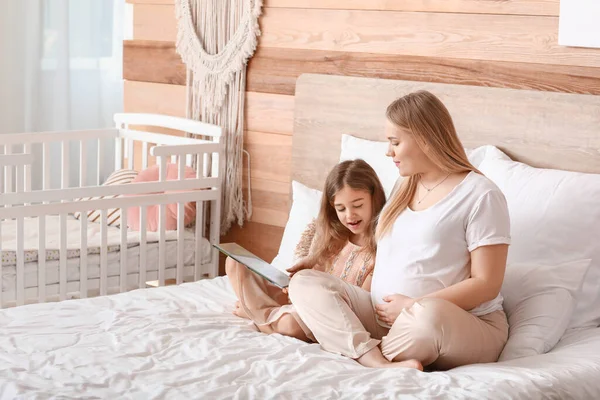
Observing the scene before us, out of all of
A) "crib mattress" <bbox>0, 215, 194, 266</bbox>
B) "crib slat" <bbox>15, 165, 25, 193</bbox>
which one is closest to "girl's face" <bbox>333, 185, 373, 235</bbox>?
"crib mattress" <bbox>0, 215, 194, 266</bbox>

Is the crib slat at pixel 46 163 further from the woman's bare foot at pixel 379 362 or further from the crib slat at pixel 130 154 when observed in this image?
the woman's bare foot at pixel 379 362

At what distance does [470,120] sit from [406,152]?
24.7 inches

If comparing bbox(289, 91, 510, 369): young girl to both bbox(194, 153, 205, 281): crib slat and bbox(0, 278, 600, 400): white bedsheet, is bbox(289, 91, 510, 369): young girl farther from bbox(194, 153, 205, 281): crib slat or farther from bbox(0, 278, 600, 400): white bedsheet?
bbox(194, 153, 205, 281): crib slat

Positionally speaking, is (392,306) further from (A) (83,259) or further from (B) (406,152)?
(A) (83,259)

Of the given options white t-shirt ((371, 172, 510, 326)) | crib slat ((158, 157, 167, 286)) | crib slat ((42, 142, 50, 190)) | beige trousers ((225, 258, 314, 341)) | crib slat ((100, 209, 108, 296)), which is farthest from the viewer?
crib slat ((42, 142, 50, 190))

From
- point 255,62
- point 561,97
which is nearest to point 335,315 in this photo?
point 561,97

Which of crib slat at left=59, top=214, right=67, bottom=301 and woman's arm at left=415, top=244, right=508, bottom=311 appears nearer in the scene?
woman's arm at left=415, top=244, right=508, bottom=311

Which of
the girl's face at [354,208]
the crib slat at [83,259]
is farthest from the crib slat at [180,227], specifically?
the girl's face at [354,208]

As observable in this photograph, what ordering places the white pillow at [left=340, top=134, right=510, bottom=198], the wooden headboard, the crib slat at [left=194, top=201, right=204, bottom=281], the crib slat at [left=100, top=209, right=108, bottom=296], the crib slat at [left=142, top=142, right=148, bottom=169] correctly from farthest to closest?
the crib slat at [left=142, top=142, right=148, bottom=169], the crib slat at [left=194, top=201, right=204, bottom=281], the crib slat at [left=100, top=209, right=108, bottom=296], the white pillow at [left=340, top=134, right=510, bottom=198], the wooden headboard

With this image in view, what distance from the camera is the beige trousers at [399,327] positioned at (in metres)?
1.92

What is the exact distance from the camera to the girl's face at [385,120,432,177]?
2.10 meters

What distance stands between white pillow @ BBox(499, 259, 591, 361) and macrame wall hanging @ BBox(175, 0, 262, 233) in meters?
1.37

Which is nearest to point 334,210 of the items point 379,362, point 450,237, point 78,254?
point 450,237

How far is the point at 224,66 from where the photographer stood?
335 cm
